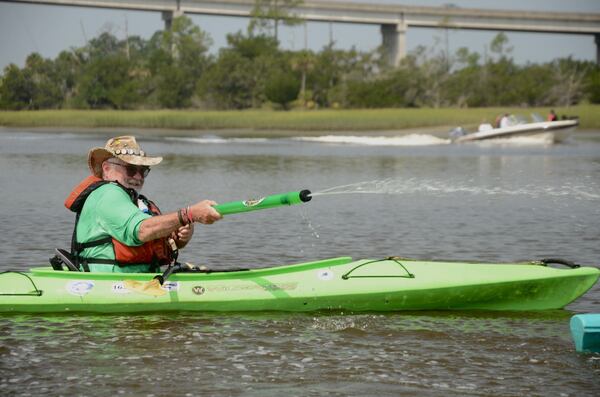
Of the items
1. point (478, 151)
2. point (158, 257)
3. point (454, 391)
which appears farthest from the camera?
→ point (478, 151)

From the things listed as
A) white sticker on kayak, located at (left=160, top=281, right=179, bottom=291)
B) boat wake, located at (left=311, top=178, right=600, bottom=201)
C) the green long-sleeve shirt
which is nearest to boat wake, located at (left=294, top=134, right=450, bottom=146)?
boat wake, located at (left=311, top=178, right=600, bottom=201)

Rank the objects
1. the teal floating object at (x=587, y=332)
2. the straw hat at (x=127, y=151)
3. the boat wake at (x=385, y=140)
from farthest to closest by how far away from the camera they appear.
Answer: the boat wake at (x=385, y=140)
the straw hat at (x=127, y=151)
the teal floating object at (x=587, y=332)

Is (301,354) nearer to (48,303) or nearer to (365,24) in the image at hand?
(48,303)

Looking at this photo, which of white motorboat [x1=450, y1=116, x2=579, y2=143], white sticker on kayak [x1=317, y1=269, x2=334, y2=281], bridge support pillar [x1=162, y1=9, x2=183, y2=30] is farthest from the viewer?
bridge support pillar [x1=162, y1=9, x2=183, y2=30]

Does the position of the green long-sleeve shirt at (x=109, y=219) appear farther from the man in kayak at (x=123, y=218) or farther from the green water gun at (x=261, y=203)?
the green water gun at (x=261, y=203)

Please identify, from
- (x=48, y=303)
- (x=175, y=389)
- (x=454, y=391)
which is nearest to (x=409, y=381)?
(x=454, y=391)

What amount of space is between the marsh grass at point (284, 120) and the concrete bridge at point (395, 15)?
29245 millimetres

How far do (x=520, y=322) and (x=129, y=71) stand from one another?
7556 cm

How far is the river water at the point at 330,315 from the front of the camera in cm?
730

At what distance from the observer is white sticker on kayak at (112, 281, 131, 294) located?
8984 mm

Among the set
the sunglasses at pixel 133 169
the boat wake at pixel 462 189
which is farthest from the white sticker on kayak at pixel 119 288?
the boat wake at pixel 462 189

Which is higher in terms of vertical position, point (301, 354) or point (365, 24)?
point (365, 24)

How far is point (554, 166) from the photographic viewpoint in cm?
3016

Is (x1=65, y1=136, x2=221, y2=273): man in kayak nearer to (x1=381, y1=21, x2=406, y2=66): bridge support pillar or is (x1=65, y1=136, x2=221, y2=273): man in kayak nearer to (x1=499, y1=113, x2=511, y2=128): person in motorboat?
(x1=499, y1=113, x2=511, y2=128): person in motorboat
